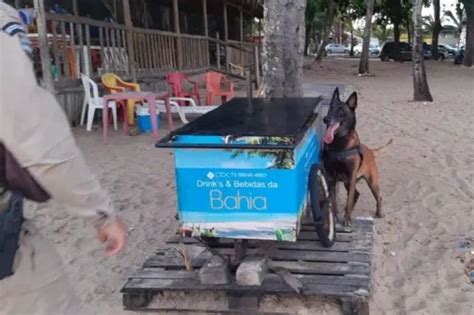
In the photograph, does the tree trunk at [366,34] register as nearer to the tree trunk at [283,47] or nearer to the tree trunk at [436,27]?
the tree trunk at [436,27]

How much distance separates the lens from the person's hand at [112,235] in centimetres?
174

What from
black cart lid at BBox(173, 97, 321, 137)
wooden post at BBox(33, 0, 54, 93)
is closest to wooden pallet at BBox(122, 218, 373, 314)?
black cart lid at BBox(173, 97, 321, 137)

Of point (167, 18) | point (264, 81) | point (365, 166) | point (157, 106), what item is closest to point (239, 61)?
point (167, 18)

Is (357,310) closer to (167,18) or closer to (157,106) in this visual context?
(157,106)

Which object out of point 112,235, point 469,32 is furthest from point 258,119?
point 469,32

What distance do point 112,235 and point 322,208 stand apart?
229 cm

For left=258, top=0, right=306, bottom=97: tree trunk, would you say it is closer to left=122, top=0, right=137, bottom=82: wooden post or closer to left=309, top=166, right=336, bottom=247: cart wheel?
left=309, top=166, right=336, bottom=247: cart wheel

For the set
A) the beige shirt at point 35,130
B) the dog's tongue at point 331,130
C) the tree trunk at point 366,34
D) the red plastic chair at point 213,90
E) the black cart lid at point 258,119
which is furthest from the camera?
the tree trunk at point 366,34

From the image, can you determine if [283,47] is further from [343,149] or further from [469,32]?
[469,32]

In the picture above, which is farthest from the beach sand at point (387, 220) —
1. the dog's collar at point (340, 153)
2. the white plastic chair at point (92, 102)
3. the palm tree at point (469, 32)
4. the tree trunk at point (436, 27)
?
the tree trunk at point (436, 27)

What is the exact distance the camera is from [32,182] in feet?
5.21

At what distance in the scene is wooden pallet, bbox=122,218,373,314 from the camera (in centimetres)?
326

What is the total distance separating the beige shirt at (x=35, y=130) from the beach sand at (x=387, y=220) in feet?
7.08

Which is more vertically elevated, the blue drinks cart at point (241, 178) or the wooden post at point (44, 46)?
the wooden post at point (44, 46)
